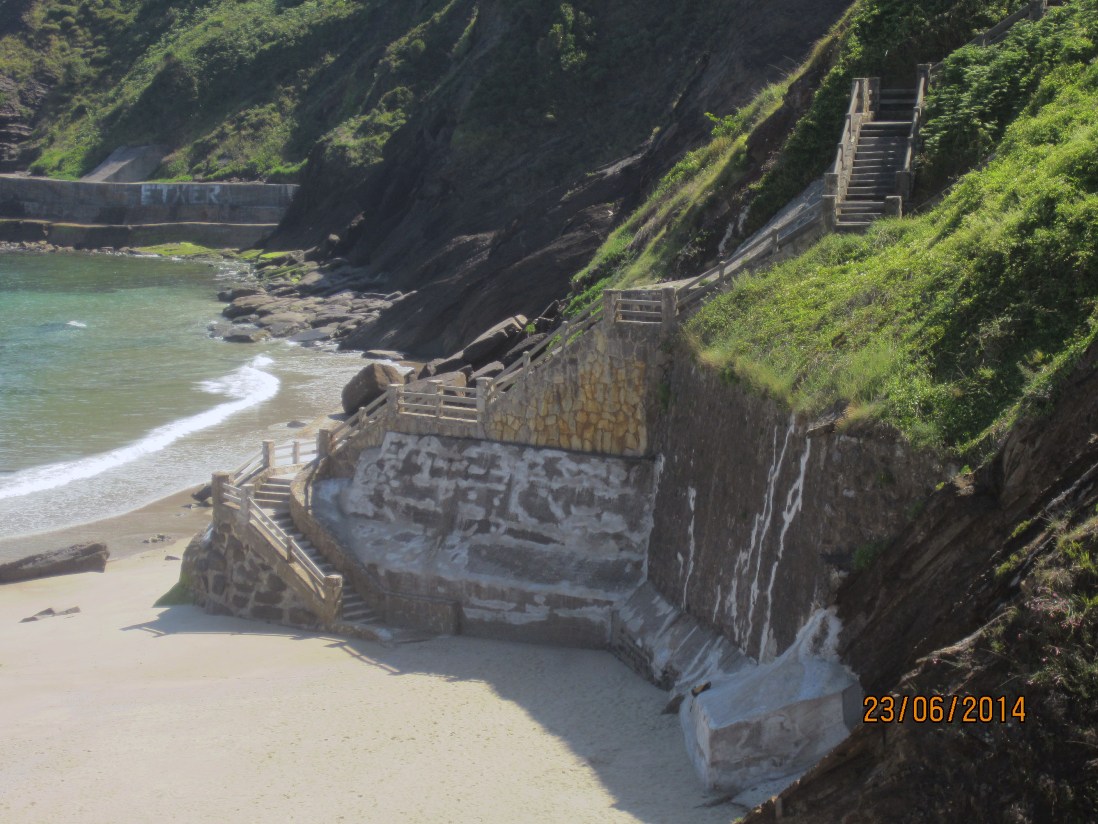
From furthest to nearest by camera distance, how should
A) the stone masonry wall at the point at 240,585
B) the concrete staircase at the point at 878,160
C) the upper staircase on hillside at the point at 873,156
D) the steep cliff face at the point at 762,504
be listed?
the stone masonry wall at the point at 240,585 → the concrete staircase at the point at 878,160 → the upper staircase on hillside at the point at 873,156 → the steep cliff face at the point at 762,504

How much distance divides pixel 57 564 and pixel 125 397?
17.3 m

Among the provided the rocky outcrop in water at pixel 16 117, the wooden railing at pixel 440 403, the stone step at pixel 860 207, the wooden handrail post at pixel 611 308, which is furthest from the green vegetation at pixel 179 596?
the rocky outcrop in water at pixel 16 117

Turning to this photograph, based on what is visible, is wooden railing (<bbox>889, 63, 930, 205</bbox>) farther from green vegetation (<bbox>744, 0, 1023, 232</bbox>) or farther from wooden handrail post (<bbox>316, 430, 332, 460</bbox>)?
wooden handrail post (<bbox>316, 430, 332, 460</bbox>)

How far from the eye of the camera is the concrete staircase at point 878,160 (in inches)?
831

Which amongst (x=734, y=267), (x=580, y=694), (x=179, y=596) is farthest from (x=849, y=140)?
(x=179, y=596)

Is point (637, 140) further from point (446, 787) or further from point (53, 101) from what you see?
point (53, 101)

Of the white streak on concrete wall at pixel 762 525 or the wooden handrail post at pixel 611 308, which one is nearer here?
the white streak on concrete wall at pixel 762 525

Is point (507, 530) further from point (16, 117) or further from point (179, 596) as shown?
point (16, 117)

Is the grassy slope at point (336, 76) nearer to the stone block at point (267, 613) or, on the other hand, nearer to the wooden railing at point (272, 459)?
the wooden railing at point (272, 459)

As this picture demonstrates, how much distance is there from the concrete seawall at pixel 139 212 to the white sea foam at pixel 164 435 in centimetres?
4353

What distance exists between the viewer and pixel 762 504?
16109 millimetres

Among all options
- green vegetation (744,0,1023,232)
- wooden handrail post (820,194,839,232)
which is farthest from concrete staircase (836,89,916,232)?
green vegetation (744,0,1023,232)
